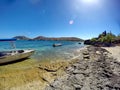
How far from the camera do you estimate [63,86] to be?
1000 cm

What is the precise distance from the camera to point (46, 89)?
9758 mm

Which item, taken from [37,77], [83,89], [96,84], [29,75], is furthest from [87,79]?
[29,75]

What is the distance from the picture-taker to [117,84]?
10.3 m

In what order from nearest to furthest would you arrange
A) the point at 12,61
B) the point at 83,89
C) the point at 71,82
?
the point at 83,89, the point at 71,82, the point at 12,61

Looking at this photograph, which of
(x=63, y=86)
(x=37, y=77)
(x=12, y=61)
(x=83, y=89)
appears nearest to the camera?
(x=83, y=89)

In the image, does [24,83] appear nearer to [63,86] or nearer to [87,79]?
[63,86]

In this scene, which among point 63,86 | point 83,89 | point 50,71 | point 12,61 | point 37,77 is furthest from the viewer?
point 12,61

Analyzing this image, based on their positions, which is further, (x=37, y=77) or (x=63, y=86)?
(x=37, y=77)

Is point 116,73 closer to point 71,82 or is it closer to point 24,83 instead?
point 71,82

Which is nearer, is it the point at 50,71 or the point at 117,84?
the point at 117,84

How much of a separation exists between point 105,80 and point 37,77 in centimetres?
601

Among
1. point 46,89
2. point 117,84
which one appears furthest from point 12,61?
point 117,84

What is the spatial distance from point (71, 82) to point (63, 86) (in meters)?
0.98

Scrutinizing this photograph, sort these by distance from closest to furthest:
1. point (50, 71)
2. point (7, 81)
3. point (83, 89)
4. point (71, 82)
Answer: point (83, 89)
point (71, 82)
point (7, 81)
point (50, 71)
